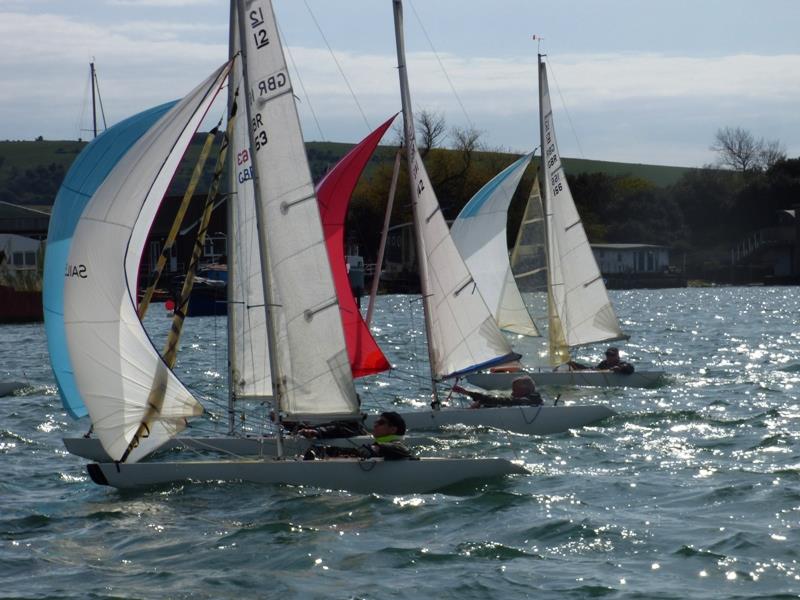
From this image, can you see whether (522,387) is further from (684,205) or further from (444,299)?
(684,205)

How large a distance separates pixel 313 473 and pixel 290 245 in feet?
7.42

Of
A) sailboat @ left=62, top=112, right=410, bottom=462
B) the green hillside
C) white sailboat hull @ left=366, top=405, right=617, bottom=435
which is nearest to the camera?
sailboat @ left=62, top=112, right=410, bottom=462

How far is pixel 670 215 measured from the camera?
104 meters

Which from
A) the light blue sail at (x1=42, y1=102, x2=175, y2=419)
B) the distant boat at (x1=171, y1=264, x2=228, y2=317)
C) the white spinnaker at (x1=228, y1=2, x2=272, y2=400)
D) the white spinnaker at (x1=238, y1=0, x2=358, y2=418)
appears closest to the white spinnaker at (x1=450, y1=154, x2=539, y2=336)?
the white spinnaker at (x1=228, y1=2, x2=272, y2=400)

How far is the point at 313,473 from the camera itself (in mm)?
13547

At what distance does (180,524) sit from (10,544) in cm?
149

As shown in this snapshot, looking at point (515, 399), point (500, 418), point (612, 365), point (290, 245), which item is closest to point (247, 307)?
point (290, 245)

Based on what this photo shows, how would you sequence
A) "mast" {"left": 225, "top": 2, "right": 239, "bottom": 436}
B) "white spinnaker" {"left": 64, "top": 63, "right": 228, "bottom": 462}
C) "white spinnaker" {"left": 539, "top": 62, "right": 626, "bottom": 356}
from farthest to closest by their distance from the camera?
1. "white spinnaker" {"left": 539, "top": 62, "right": 626, "bottom": 356}
2. "mast" {"left": 225, "top": 2, "right": 239, "bottom": 436}
3. "white spinnaker" {"left": 64, "top": 63, "right": 228, "bottom": 462}

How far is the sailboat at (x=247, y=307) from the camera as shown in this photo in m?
12.7

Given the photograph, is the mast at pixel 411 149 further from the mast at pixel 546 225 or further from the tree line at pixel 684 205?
the tree line at pixel 684 205

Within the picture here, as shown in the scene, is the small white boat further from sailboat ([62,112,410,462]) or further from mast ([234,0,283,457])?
mast ([234,0,283,457])

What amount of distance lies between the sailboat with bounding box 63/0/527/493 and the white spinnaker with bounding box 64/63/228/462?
0.04 ft

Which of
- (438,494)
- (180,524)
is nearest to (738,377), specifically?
(438,494)

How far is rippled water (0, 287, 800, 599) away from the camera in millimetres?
10695
